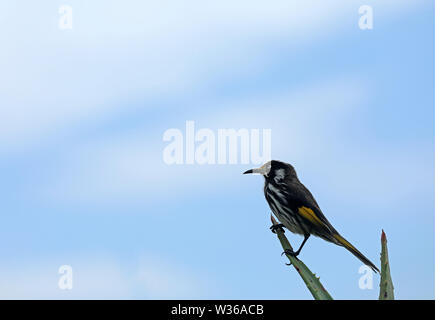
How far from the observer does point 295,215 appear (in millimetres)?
6840

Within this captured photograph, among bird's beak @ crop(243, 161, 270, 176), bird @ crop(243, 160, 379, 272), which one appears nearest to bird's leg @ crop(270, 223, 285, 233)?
bird @ crop(243, 160, 379, 272)

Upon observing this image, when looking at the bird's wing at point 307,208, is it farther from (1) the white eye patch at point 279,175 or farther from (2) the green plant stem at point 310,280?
(2) the green plant stem at point 310,280

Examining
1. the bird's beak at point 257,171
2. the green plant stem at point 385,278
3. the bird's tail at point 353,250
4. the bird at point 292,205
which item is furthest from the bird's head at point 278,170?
the green plant stem at point 385,278

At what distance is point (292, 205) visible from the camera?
6832mm

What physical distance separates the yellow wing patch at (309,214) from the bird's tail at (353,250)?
0.29 m

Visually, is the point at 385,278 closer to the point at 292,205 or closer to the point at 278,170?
the point at 292,205

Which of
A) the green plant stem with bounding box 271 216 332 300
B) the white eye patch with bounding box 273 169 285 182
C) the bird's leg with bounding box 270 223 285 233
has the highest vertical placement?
the white eye patch with bounding box 273 169 285 182

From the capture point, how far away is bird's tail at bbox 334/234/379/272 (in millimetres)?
6031

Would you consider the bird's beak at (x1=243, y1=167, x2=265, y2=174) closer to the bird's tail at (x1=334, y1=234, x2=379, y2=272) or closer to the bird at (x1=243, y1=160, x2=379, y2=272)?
the bird at (x1=243, y1=160, x2=379, y2=272)

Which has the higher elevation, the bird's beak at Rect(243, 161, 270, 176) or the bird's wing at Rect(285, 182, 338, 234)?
the bird's beak at Rect(243, 161, 270, 176)
